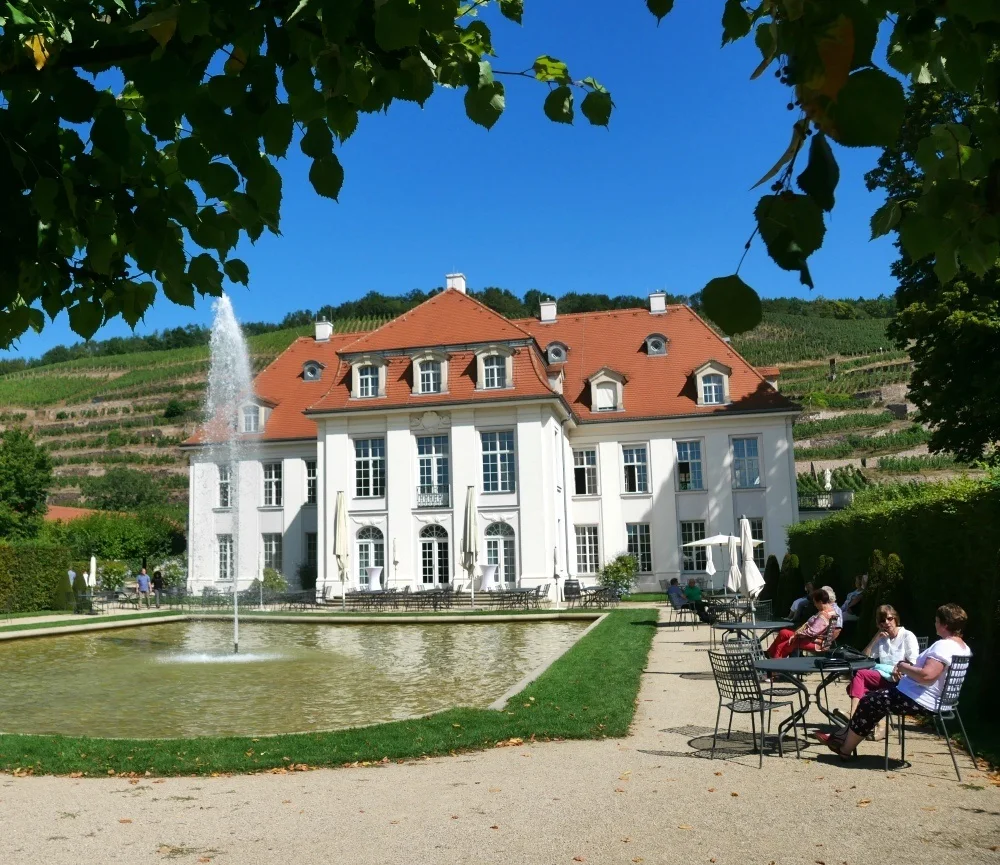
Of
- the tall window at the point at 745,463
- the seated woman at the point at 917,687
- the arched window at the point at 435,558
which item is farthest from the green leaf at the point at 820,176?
the tall window at the point at 745,463

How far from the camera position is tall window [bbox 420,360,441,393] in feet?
106

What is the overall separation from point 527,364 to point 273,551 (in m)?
12.7

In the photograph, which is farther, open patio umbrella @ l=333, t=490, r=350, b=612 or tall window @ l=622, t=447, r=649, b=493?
tall window @ l=622, t=447, r=649, b=493

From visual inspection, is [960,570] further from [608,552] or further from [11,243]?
[608,552]

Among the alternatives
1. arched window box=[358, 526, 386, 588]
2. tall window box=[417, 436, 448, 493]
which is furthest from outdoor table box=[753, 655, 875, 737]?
arched window box=[358, 526, 386, 588]

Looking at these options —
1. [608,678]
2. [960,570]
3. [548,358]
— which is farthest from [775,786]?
[548,358]

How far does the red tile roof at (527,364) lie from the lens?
3203 centimetres

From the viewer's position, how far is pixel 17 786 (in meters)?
7.05

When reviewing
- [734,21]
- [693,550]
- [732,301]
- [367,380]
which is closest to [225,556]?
[367,380]

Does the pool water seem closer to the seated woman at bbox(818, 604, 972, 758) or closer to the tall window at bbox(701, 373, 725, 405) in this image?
the seated woman at bbox(818, 604, 972, 758)

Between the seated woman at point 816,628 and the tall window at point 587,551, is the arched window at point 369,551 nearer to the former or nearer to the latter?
the tall window at point 587,551

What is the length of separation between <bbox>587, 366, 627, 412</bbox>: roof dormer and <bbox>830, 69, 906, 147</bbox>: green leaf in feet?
111

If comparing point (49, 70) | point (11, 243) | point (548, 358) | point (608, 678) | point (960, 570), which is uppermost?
point (548, 358)

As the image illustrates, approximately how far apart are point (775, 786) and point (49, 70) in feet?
20.2
